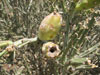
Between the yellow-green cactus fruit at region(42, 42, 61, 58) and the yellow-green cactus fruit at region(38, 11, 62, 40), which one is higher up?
the yellow-green cactus fruit at region(38, 11, 62, 40)

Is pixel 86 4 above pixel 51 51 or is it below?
above

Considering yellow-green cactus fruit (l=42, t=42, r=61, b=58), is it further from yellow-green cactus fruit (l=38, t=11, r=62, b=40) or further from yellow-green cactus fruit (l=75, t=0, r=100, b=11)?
yellow-green cactus fruit (l=75, t=0, r=100, b=11)

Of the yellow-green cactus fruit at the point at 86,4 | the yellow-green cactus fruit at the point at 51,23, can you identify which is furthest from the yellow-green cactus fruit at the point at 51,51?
the yellow-green cactus fruit at the point at 86,4

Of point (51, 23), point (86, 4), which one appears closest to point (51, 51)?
point (51, 23)

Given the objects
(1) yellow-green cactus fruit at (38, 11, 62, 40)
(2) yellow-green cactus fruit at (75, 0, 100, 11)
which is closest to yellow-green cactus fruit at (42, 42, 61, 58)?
(1) yellow-green cactus fruit at (38, 11, 62, 40)

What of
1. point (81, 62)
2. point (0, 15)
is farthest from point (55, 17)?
point (0, 15)

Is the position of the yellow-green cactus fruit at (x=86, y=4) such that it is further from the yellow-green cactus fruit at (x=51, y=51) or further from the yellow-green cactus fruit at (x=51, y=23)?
the yellow-green cactus fruit at (x=51, y=51)

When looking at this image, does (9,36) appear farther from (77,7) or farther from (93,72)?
(77,7)

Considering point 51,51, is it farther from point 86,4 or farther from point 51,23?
point 86,4
